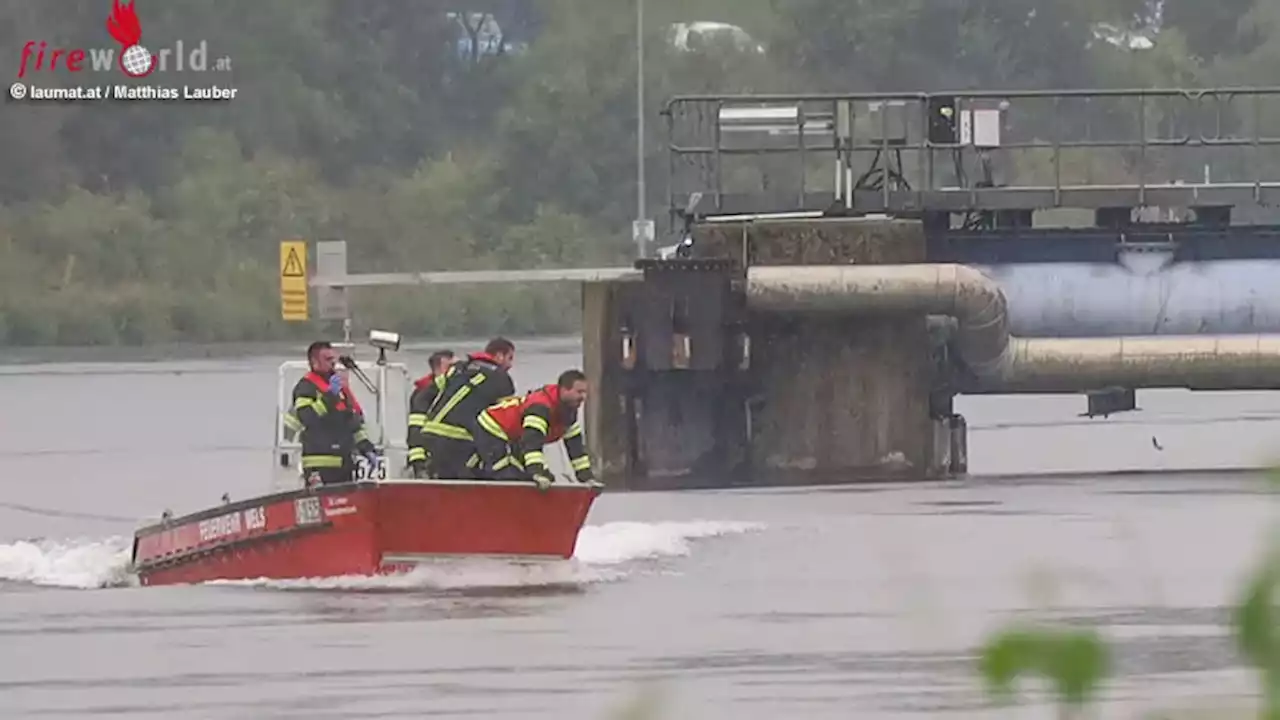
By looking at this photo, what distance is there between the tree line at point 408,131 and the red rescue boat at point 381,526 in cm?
4358

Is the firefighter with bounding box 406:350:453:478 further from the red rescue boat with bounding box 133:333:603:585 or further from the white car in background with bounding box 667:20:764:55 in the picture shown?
the white car in background with bounding box 667:20:764:55

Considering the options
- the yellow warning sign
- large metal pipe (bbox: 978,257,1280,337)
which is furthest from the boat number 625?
large metal pipe (bbox: 978,257,1280,337)

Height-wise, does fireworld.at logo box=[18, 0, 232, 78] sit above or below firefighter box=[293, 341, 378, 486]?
above

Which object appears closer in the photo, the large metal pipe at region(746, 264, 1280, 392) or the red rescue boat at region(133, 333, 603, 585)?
the red rescue boat at region(133, 333, 603, 585)

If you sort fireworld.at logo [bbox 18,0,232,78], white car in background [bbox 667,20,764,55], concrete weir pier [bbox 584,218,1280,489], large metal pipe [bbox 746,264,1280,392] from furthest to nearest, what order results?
white car in background [bbox 667,20,764,55] → fireworld.at logo [bbox 18,0,232,78] → concrete weir pier [bbox 584,218,1280,489] → large metal pipe [bbox 746,264,1280,392]

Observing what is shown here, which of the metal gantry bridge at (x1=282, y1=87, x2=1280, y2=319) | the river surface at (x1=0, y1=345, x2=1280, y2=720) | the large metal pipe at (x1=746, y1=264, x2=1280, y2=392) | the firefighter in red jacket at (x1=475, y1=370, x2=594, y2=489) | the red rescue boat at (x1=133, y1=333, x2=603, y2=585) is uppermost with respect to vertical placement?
the metal gantry bridge at (x1=282, y1=87, x2=1280, y2=319)

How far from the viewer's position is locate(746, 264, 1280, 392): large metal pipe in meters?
25.2

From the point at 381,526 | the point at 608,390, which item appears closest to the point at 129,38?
the point at 608,390

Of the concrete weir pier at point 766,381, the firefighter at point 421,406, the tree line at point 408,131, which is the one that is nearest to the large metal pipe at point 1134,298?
the concrete weir pier at point 766,381

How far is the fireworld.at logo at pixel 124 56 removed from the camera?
217ft

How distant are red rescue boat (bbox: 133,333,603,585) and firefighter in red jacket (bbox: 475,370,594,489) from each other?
7.5 inches

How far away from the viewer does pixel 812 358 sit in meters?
26.0

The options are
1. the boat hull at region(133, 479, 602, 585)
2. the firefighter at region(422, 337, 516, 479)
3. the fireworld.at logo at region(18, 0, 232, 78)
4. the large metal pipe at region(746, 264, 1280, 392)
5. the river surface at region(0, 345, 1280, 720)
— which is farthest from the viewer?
the fireworld.at logo at region(18, 0, 232, 78)

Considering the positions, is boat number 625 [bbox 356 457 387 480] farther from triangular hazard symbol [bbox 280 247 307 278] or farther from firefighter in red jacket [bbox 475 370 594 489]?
triangular hazard symbol [bbox 280 247 307 278]
